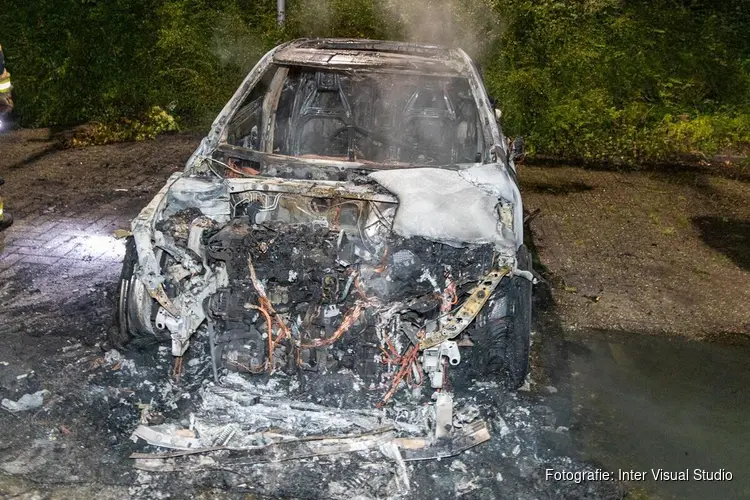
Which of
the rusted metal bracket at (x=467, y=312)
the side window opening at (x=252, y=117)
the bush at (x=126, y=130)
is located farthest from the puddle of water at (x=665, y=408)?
the bush at (x=126, y=130)

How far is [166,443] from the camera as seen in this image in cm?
370

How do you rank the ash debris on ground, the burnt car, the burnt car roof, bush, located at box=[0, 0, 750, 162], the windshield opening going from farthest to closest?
1. bush, located at box=[0, 0, 750, 162]
2. the windshield opening
3. the burnt car roof
4. the burnt car
5. the ash debris on ground

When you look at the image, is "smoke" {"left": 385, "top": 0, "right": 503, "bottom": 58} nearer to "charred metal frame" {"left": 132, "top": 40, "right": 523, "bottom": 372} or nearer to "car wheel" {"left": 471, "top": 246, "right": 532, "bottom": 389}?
"charred metal frame" {"left": 132, "top": 40, "right": 523, "bottom": 372}

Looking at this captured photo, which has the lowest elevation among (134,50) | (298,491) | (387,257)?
(298,491)

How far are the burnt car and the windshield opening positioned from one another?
693 millimetres

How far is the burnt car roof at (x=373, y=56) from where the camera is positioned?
5043 mm

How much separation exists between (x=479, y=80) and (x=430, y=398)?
2.40 meters

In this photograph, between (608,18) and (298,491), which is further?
(608,18)

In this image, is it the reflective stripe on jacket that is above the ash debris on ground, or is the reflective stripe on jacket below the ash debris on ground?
above

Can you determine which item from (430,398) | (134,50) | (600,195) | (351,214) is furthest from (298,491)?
(134,50)

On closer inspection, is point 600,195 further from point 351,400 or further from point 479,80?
point 351,400

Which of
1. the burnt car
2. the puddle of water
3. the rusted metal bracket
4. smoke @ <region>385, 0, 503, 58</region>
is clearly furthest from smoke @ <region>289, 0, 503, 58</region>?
the rusted metal bracket

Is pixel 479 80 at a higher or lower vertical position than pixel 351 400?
higher

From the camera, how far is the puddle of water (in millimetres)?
3939
